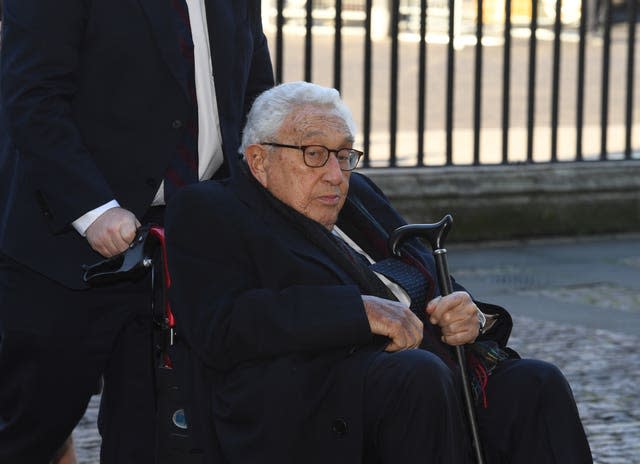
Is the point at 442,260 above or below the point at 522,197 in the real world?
above

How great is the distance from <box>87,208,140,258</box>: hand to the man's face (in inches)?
12.8

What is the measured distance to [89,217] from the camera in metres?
3.55

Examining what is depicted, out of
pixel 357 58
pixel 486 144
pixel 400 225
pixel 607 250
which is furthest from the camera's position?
pixel 357 58

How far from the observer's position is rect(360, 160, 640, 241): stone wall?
8.59m

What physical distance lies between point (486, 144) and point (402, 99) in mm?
5040

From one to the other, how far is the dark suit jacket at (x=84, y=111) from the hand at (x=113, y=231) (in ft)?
0.14

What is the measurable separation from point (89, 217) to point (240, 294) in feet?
1.46

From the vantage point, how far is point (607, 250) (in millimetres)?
8930

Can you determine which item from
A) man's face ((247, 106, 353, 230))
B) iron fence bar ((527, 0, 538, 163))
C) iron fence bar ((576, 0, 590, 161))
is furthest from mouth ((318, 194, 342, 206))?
iron fence bar ((576, 0, 590, 161))

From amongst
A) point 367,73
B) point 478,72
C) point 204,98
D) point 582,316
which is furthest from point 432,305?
point 478,72

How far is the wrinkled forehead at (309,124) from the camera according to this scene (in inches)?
138

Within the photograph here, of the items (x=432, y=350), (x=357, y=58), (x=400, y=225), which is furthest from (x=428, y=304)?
(x=357, y=58)

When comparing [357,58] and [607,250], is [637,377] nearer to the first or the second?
[607,250]

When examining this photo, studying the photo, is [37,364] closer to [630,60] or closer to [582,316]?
[582,316]
